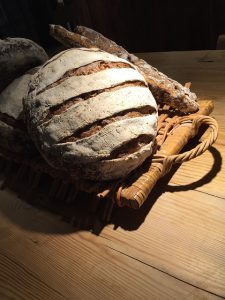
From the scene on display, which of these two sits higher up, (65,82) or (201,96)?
(65,82)

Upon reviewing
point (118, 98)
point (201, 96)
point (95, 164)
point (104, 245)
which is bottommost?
point (104, 245)

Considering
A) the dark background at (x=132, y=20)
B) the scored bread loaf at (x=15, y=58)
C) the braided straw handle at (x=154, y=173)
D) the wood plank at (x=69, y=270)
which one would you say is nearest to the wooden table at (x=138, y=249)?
the wood plank at (x=69, y=270)

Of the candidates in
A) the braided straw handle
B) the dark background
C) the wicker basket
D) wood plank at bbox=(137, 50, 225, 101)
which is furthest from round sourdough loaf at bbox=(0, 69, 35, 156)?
the dark background

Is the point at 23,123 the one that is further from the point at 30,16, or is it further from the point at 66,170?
the point at 30,16

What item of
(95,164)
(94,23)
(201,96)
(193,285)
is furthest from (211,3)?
(193,285)

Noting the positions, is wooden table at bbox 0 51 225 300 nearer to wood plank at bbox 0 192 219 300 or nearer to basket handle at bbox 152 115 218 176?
wood plank at bbox 0 192 219 300

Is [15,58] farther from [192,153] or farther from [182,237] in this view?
[182,237]

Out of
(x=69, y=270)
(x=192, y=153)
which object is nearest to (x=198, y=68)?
(x=192, y=153)
